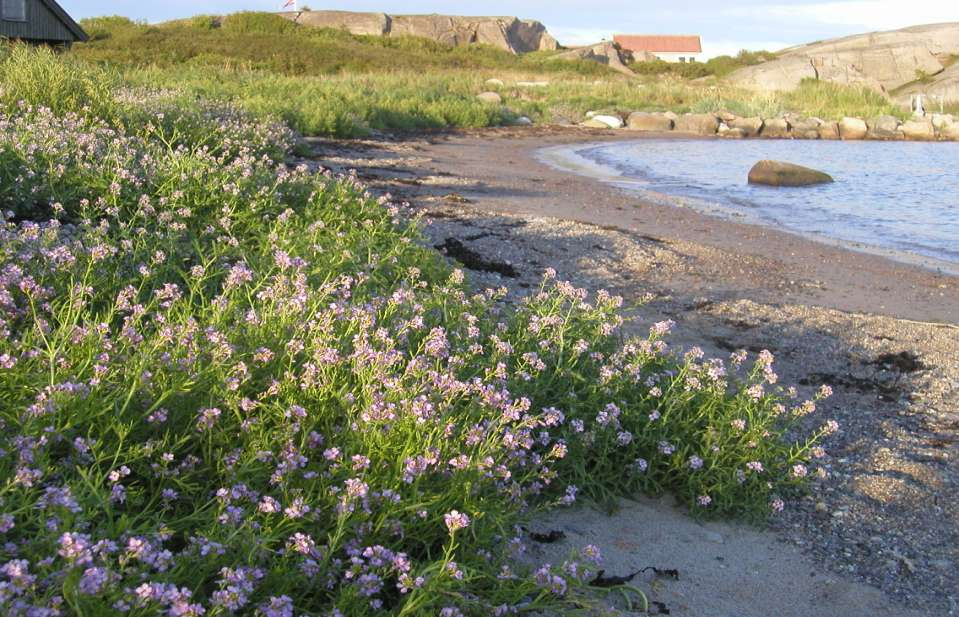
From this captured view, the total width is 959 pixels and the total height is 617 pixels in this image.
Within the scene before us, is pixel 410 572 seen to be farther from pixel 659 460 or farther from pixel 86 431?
pixel 659 460

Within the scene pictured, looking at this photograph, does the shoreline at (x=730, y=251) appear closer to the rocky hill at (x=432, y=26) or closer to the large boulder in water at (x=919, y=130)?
the large boulder in water at (x=919, y=130)

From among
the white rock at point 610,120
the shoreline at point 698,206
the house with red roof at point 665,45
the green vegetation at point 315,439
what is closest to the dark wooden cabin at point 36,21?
the white rock at point 610,120

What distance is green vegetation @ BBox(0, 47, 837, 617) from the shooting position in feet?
7.22

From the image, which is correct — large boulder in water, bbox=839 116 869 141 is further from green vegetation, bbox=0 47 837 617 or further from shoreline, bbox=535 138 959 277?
green vegetation, bbox=0 47 837 617

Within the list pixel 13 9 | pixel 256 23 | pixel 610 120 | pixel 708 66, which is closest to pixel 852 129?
pixel 610 120

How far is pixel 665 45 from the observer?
98.4m

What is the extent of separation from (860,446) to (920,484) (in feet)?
1.53

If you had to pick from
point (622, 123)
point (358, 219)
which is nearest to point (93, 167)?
point (358, 219)

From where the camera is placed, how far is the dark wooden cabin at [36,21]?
3145cm

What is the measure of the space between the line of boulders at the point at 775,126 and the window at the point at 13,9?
20390 mm

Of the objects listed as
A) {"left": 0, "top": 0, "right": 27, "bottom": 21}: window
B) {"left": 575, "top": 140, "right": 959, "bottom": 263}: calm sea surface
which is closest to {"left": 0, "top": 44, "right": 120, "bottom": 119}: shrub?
{"left": 575, "top": 140, "right": 959, "bottom": 263}: calm sea surface

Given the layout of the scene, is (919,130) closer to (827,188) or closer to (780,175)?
(827,188)

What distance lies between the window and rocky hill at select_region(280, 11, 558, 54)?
36.9 m

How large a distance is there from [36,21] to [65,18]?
1.06m
